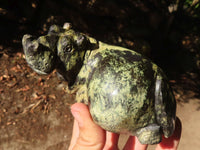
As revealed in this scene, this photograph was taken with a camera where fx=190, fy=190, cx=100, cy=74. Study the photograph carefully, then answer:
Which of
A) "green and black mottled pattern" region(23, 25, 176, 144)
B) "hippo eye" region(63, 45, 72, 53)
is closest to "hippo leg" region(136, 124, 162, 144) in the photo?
"green and black mottled pattern" region(23, 25, 176, 144)

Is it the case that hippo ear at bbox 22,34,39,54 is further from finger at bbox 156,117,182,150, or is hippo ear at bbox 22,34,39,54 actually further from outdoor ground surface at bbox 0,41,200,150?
outdoor ground surface at bbox 0,41,200,150

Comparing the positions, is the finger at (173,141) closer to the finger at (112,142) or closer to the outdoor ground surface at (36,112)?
the finger at (112,142)

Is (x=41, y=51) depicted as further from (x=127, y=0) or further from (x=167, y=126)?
(x=127, y=0)

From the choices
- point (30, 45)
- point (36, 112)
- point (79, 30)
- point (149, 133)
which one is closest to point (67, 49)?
point (30, 45)

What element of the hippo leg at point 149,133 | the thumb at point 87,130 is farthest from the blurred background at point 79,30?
the hippo leg at point 149,133

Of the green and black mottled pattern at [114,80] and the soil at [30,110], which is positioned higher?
the green and black mottled pattern at [114,80]

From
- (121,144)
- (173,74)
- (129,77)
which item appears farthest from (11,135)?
(173,74)

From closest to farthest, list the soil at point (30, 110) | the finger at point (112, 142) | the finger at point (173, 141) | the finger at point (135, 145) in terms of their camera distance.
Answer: the finger at point (173, 141) → the finger at point (135, 145) → the finger at point (112, 142) → the soil at point (30, 110)
